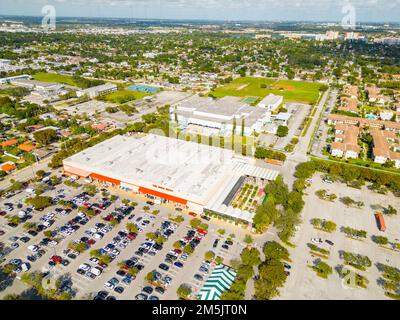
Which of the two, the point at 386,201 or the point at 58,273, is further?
the point at 386,201

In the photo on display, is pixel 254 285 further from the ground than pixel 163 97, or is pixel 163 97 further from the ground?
pixel 163 97

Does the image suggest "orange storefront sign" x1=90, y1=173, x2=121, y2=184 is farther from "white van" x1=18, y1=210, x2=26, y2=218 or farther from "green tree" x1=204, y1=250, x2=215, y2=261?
"green tree" x1=204, y1=250, x2=215, y2=261

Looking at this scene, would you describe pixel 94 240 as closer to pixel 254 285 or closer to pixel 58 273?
pixel 58 273

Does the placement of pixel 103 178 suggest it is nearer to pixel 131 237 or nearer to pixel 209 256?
pixel 131 237

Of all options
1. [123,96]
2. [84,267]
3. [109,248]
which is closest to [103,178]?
[109,248]

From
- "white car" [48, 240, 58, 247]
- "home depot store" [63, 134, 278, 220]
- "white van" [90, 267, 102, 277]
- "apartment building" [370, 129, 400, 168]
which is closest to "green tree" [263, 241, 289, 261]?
"home depot store" [63, 134, 278, 220]

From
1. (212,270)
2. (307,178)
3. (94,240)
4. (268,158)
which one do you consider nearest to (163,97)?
(268,158)
